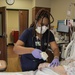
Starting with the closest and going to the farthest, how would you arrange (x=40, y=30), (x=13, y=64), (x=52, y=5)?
(x=40, y=30), (x=13, y=64), (x=52, y=5)

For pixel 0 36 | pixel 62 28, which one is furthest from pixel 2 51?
pixel 62 28

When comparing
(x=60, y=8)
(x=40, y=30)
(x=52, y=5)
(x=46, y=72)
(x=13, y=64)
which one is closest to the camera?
(x=46, y=72)

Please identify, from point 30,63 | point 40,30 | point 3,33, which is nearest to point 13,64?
point 3,33

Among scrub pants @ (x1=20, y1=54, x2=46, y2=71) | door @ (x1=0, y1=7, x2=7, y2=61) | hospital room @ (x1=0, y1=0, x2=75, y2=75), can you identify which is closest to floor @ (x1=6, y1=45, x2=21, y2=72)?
hospital room @ (x1=0, y1=0, x2=75, y2=75)

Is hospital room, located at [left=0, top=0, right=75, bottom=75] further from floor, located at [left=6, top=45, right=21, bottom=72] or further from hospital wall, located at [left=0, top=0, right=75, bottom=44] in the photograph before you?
floor, located at [left=6, top=45, right=21, bottom=72]

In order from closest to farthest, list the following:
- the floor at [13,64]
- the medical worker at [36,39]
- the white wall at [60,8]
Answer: the medical worker at [36,39] < the floor at [13,64] < the white wall at [60,8]

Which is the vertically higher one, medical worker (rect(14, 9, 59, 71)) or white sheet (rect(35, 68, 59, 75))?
medical worker (rect(14, 9, 59, 71))

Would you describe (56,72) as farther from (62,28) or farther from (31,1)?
(31,1)

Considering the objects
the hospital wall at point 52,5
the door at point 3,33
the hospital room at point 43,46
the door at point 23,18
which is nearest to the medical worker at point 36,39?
the hospital room at point 43,46

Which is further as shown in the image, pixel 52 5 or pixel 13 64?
pixel 52 5

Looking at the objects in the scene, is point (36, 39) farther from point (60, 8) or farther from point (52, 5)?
point (52, 5)

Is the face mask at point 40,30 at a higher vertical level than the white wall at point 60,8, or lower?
lower

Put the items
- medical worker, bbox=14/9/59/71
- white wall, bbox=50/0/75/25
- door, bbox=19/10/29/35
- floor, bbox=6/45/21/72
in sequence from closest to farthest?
medical worker, bbox=14/9/59/71
floor, bbox=6/45/21/72
white wall, bbox=50/0/75/25
door, bbox=19/10/29/35

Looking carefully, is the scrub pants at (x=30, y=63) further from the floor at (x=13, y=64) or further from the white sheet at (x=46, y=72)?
the floor at (x=13, y=64)
